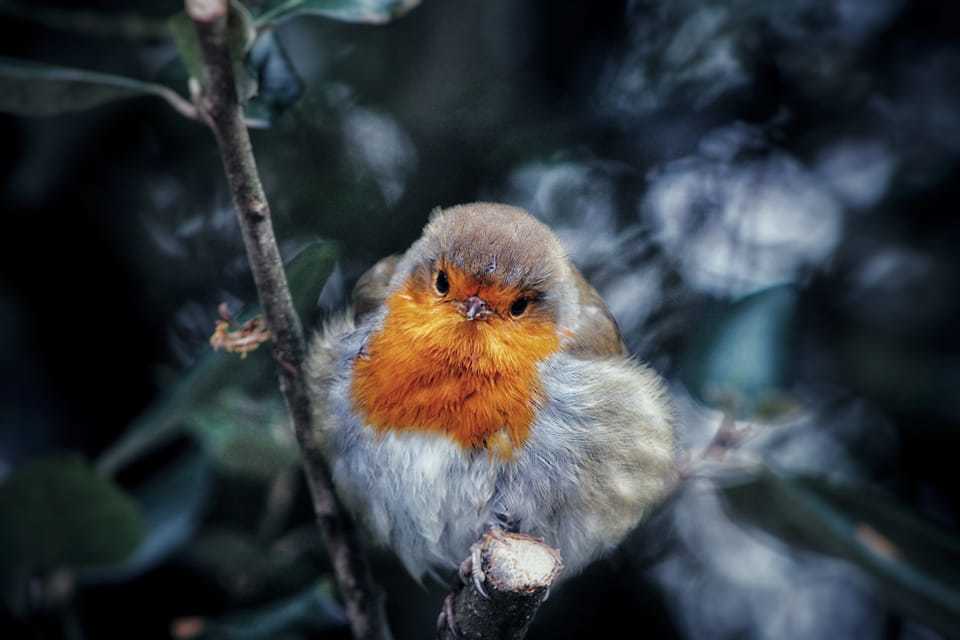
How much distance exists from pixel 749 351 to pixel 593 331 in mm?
354

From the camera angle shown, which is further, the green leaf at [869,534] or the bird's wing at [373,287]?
the bird's wing at [373,287]

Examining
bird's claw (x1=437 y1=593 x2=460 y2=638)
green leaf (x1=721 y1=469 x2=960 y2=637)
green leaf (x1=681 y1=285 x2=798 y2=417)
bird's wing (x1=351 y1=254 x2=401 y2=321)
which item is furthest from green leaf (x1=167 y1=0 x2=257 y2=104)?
green leaf (x1=721 y1=469 x2=960 y2=637)

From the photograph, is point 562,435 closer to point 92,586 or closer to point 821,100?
point 92,586

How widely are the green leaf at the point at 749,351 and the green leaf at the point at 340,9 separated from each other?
109 centimetres

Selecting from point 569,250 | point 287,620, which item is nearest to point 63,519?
point 287,620

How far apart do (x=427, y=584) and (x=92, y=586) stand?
0.83 meters

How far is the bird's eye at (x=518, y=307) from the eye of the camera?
2148 mm

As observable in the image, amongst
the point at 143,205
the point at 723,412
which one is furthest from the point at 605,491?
the point at 143,205

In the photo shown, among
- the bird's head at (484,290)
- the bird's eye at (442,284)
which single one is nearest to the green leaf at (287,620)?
the bird's head at (484,290)

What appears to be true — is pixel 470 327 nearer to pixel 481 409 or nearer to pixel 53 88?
pixel 481 409

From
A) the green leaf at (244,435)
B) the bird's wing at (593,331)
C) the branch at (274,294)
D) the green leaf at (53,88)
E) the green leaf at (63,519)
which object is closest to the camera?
the branch at (274,294)

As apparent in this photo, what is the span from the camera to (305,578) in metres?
2.32

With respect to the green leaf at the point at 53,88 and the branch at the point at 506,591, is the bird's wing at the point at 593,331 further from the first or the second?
the green leaf at the point at 53,88

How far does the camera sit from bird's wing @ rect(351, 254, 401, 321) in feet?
7.42
